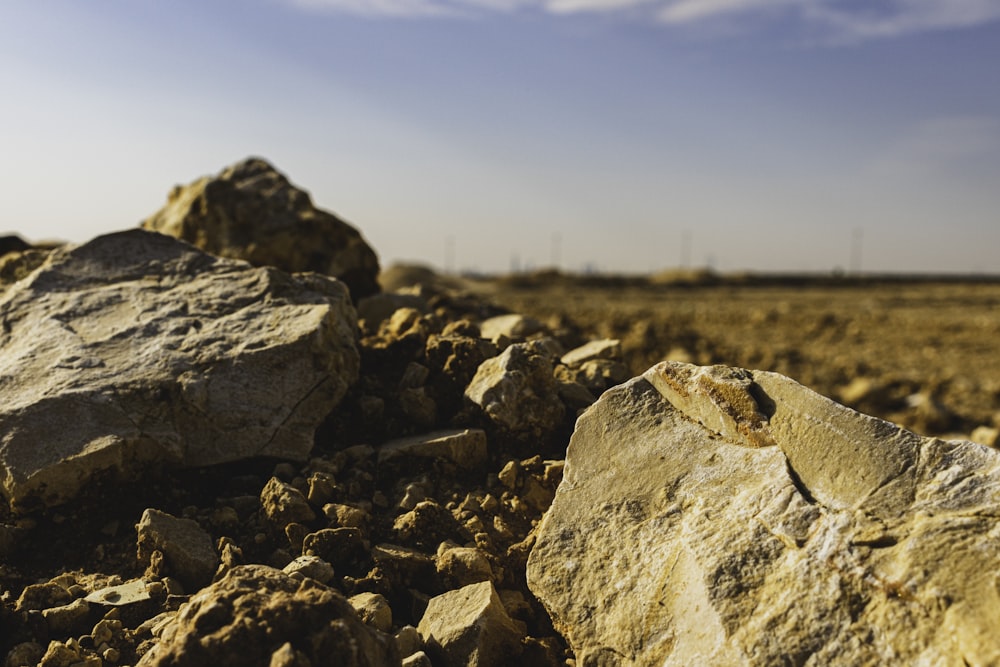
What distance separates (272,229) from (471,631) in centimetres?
327

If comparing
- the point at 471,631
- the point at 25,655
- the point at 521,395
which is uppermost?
the point at 521,395

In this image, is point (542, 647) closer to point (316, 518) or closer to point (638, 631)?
point (638, 631)

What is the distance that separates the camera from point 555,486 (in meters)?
2.75

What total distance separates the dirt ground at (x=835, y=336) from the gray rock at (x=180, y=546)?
5.43 meters

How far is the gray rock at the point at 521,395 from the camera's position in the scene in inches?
117

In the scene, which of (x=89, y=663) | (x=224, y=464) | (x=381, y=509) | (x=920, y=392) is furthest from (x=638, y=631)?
(x=920, y=392)

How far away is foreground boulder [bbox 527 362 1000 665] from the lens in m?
1.75

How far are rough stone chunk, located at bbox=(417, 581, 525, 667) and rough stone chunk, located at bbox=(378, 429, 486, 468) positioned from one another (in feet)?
2.35

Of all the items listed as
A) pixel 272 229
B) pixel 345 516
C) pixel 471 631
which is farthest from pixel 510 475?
pixel 272 229

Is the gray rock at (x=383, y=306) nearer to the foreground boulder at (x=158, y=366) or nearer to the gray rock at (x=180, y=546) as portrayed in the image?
the foreground boulder at (x=158, y=366)

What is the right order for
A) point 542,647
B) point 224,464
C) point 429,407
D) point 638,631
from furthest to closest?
point 429,407, point 224,464, point 542,647, point 638,631

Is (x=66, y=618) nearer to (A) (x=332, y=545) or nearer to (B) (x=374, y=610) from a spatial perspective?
(A) (x=332, y=545)

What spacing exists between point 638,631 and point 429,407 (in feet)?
4.70

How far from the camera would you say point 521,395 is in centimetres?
298
